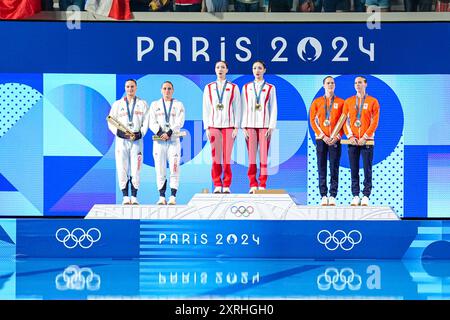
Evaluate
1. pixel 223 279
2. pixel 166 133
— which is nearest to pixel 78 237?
pixel 166 133

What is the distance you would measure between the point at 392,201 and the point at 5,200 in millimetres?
4990

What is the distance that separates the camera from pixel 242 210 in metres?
12.6

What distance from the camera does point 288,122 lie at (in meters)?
13.2

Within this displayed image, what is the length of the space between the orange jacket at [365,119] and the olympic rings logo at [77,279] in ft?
12.2

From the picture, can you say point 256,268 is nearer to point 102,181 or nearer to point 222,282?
point 222,282

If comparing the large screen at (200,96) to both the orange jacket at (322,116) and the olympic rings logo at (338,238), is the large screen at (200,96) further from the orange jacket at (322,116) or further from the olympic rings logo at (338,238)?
the olympic rings logo at (338,238)

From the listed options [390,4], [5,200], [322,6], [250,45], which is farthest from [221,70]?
[5,200]

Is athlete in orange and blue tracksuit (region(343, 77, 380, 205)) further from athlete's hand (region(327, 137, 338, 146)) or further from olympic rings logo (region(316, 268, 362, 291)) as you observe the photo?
olympic rings logo (region(316, 268, 362, 291))

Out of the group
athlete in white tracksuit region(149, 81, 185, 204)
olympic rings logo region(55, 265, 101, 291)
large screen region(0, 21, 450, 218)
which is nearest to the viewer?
olympic rings logo region(55, 265, 101, 291)

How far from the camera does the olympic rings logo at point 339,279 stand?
10.4 metres

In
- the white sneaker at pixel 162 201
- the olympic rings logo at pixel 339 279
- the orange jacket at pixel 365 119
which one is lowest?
the olympic rings logo at pixel 339 279

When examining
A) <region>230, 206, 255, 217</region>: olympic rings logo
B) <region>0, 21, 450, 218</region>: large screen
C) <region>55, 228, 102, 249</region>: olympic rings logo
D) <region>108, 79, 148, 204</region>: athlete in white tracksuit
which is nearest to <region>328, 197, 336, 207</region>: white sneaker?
<region>0, 21, 450, 218</region>: large screen

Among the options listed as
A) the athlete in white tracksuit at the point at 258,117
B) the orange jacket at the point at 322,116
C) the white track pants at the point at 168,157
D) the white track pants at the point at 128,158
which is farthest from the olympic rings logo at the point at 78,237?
the orange jacket at the point at 322,116

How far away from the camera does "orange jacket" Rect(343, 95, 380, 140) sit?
41.9 ft
